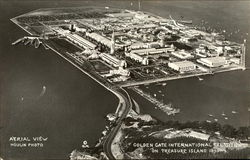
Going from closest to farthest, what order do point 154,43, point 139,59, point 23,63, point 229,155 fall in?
point 229,155
point 23,63
point 139,59
point 154,43

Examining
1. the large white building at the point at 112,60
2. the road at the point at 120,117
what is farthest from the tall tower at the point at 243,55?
the road at the point at 120,117

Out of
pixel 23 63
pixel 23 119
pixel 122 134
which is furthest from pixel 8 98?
pixel 122 134

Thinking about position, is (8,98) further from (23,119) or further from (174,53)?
(174,53)

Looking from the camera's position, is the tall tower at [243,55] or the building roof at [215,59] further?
the building roof at [215,59]

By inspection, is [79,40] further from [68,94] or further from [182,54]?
[68,94]

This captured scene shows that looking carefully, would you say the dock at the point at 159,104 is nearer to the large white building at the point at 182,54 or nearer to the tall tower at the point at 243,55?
the large white building at the point at 182,54

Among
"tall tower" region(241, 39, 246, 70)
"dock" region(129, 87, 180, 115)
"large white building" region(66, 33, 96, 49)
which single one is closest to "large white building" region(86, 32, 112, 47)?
"large white building" region(66, 33, 96, 49)
